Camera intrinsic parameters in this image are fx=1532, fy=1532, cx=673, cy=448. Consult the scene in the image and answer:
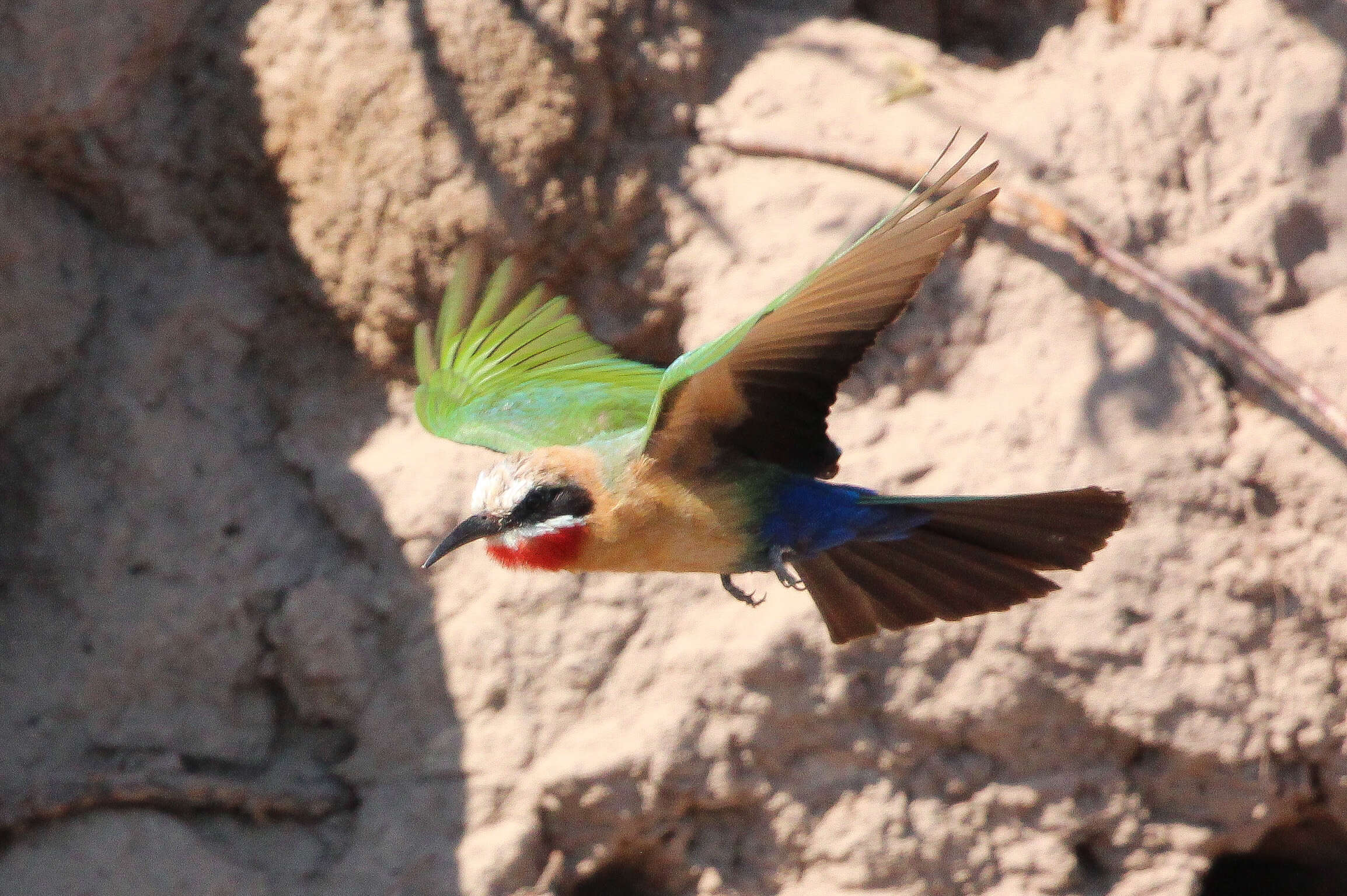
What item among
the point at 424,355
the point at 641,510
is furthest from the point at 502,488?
the point at 424,355

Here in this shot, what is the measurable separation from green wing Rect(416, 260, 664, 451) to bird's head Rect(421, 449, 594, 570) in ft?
0.94

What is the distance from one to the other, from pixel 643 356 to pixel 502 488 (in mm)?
1548

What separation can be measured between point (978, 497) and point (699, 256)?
5.13 feet

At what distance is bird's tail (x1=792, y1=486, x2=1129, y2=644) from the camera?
2607 millimetres

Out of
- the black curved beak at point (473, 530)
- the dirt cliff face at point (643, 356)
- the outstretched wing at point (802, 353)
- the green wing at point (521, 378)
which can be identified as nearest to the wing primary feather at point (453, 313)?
the green wing at point (521, 378)

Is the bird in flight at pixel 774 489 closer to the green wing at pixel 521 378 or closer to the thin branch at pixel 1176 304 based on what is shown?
the green wing at pixel 521 378

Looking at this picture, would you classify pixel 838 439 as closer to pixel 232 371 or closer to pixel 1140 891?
pixel 1140 891

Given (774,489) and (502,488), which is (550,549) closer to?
(502,488)

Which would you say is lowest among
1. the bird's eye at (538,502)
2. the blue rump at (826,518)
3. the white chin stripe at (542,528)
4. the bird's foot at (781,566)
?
the bird's foot at (781,566)

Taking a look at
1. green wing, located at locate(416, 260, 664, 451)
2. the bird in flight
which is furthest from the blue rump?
green wing, located at locate(416, 260, 664, 451)

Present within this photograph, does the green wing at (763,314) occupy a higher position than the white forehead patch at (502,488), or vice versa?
the green wing at (763,314)

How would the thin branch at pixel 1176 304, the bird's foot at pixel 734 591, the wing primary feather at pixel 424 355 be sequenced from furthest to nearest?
the thin branch at pixel 1176 304
the wing primary feather at pixel 424 355
the bird's foot at pixel 734 591

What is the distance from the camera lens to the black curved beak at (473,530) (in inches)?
98.6

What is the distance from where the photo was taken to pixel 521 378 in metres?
3.16
